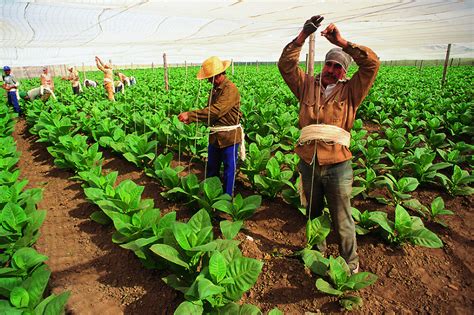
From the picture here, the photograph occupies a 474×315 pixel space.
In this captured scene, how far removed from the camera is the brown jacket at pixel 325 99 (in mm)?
2447

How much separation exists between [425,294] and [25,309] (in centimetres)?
323

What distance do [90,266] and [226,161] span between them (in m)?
1.97

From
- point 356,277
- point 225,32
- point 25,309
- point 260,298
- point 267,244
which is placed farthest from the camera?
point 225,32

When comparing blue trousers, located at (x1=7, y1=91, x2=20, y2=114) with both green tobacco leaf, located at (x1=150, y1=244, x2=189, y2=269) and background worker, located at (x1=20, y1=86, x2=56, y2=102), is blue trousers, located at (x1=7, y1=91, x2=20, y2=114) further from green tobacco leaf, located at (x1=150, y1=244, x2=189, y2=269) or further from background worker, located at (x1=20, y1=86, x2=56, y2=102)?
green tobacco leaf, located at (x1=150, y1=244, x2=189, y2=269)

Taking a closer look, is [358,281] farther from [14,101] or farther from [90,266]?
[14,101]

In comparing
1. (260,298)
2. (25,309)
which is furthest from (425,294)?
(25,309)

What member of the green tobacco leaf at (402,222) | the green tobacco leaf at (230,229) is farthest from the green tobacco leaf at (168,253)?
the green tobacco leaf at (402,222)

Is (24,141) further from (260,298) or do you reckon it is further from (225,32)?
(260,298)

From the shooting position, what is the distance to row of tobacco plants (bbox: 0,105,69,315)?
2045 millimetres

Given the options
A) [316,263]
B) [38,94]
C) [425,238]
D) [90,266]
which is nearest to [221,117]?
[316,263]

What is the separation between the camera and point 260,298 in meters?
2.65

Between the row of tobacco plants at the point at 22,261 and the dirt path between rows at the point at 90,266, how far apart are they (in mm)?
213

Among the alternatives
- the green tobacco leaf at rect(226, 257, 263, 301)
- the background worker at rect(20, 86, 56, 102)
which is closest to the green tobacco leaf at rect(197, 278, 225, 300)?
the green tobacco leaf at rect(226, 257, 263, 301)

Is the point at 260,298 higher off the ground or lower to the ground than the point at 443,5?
lower
